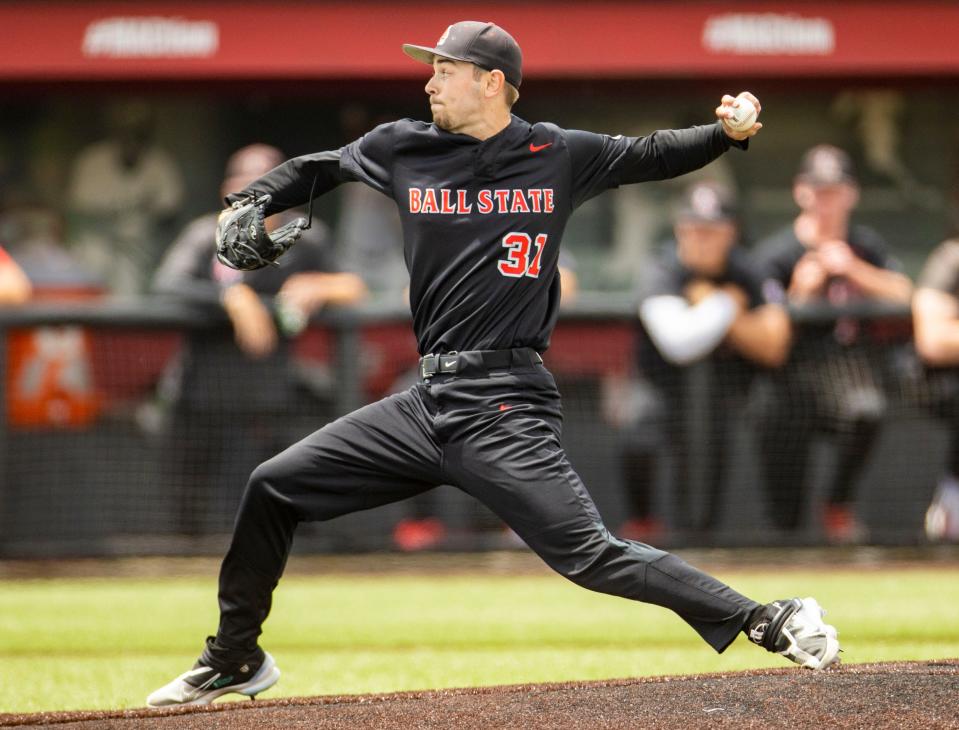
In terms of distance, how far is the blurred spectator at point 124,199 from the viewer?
384 inches

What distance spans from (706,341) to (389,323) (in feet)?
5.34

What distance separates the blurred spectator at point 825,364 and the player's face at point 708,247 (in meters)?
0.30

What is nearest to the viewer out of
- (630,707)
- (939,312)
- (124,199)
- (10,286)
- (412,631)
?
(630,707)

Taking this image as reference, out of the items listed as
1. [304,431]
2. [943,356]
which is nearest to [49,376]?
[304,431]

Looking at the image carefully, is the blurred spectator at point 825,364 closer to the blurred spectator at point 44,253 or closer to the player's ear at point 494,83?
the player's ear at point 494,83

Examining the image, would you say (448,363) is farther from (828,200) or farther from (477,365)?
(828,200)

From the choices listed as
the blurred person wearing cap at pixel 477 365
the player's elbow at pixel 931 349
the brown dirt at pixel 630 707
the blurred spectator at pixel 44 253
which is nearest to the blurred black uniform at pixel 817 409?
the player's elbow at pixel 931 349

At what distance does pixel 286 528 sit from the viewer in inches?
176

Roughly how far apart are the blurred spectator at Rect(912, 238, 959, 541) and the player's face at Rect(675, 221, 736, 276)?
1023 mm

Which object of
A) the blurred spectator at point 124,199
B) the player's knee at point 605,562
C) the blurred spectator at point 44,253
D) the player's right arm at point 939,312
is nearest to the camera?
the player's knee at point 605,562

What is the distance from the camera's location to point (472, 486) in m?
4.31

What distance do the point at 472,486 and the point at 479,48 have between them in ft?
4.09

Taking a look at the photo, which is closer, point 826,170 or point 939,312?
point 939,312

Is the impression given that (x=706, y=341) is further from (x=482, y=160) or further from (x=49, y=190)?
(x=49, y=190)
